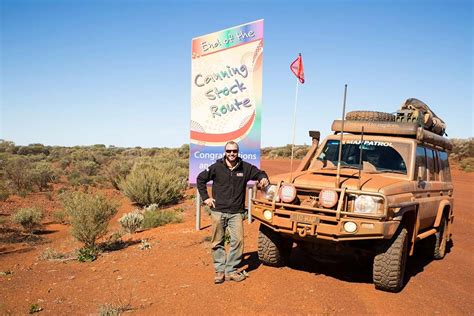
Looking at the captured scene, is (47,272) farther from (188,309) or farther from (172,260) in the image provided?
(188,309)

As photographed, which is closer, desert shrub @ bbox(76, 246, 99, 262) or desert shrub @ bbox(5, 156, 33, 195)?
desert shrub @ bbox(76, 246, 99, 262)

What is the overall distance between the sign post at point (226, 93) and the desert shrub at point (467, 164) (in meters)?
26.3

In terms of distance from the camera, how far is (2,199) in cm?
1570

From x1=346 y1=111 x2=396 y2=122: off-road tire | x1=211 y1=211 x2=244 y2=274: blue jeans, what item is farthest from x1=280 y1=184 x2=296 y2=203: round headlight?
x1=346 y1=111 x2=396 y2=122: off-road tire

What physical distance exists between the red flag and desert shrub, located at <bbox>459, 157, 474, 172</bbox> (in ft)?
84.9

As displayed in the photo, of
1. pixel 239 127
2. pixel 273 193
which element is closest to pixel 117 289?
pixel 273 193

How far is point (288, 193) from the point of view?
555 cm

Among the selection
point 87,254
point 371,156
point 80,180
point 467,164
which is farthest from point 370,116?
point 467,164

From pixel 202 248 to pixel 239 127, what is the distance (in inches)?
113

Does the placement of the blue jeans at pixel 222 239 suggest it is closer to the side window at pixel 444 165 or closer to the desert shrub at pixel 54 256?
the desert shrub at pixel 54 256

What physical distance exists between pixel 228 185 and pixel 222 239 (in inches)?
28.9

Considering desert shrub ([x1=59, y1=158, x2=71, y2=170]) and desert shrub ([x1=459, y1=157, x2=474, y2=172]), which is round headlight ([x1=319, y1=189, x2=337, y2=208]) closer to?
desert shrub ([x1=59, y1=158, x2=71, y2=170])

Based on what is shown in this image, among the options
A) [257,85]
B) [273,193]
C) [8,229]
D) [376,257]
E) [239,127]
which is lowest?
[8,229]

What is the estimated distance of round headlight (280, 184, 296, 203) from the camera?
5535 mm
